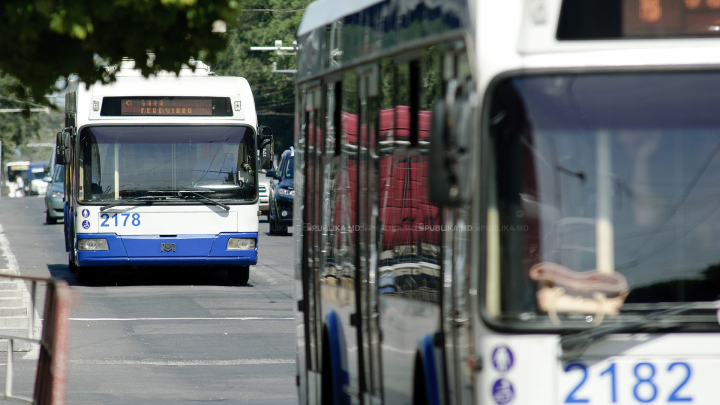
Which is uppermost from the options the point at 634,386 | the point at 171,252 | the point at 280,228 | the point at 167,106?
the point at 167,106

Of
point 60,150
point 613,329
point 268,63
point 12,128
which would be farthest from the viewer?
point 12,128

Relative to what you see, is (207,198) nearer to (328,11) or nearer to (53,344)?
(328,11)

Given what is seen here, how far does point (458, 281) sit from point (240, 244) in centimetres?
1444

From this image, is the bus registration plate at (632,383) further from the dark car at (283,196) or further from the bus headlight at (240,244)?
the dark car at (283,196)

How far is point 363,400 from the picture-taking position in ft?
21.6

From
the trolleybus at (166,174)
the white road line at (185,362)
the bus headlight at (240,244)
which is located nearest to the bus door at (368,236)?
the white road line at (185,362)

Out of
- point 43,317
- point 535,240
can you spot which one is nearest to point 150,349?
point 43,317

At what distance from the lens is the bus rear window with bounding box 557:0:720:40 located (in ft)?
15.5

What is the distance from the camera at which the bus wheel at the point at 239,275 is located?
20266 millimetres

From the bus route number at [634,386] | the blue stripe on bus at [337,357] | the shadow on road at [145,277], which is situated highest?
the bus route number at [634,386]

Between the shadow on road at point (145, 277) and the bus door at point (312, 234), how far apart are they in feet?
39.9

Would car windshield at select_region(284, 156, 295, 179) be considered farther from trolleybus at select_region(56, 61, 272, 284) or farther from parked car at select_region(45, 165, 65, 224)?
trolleybus at select_region(56, 61, 272, 284)

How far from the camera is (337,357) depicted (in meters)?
7.21

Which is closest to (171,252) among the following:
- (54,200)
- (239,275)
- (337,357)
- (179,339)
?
(239,275)
